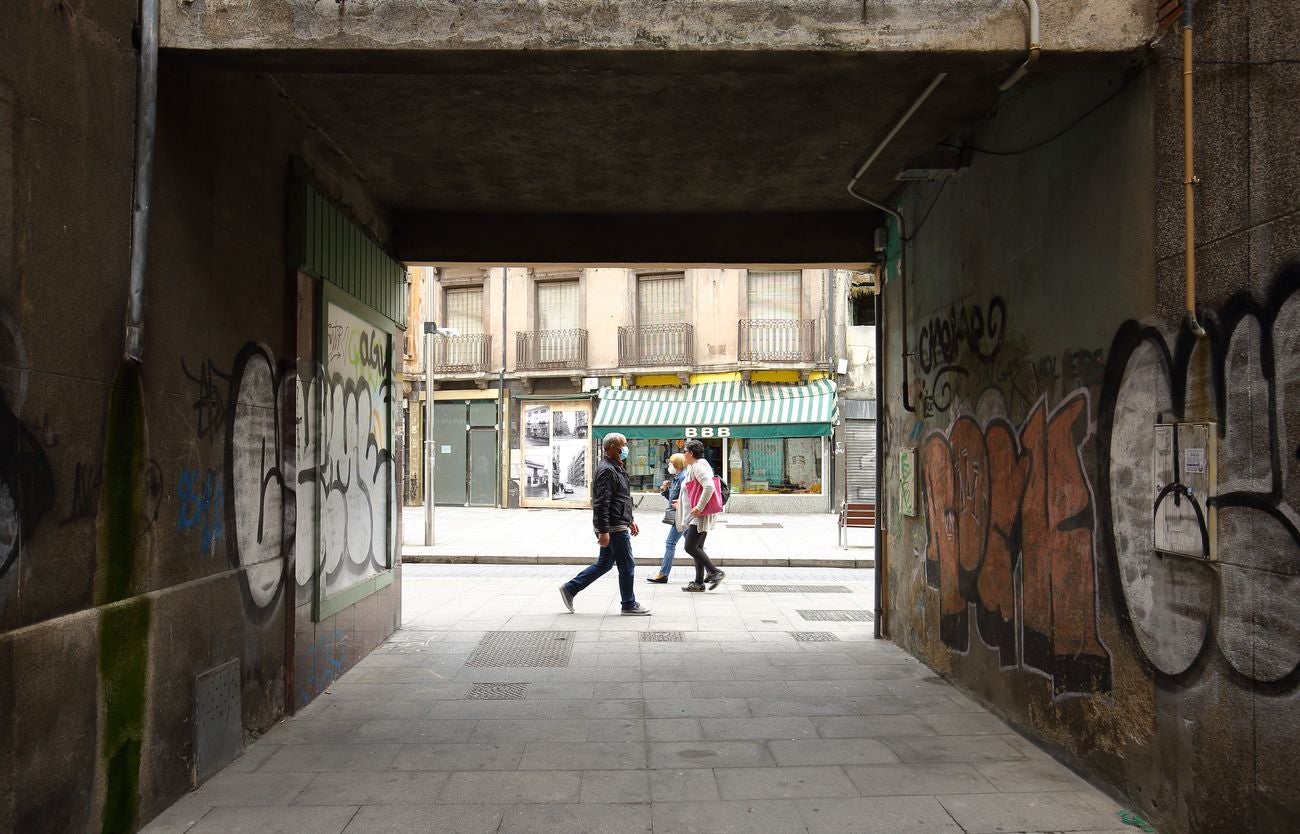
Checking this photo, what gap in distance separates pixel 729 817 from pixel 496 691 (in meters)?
Result: 2.67

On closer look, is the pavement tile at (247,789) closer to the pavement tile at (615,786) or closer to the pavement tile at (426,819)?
the pavement tile at (426,819)

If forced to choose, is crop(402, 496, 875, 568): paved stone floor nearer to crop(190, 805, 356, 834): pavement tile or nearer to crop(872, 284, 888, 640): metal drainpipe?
crop(872, 284, 888, 640): metal drainpipe

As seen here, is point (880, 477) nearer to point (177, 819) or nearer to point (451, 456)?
point (177, 819)

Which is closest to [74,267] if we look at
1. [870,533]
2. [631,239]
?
[631,239]

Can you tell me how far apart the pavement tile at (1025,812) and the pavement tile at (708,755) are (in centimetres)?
104

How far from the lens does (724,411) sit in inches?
961

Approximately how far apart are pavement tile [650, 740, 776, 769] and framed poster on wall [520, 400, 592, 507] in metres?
21.0

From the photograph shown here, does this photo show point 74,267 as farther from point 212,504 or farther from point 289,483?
point 289,483

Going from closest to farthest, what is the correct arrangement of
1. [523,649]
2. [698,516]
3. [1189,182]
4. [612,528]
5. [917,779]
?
[1189,182] < [917,779] < [523,649] < [612,528] < [698,516]

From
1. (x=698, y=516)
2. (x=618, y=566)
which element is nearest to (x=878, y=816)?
(x=618, y=566)

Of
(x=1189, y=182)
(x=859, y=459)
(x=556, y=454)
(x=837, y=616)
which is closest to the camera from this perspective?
(x=1189, y=182)

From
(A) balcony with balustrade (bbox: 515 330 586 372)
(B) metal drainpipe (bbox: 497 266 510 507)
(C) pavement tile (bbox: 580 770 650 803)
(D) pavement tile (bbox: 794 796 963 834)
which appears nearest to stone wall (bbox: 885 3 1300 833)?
(D) pavement tile (bbox: 794 796 963 834)

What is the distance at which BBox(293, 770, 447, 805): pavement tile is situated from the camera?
4.43m

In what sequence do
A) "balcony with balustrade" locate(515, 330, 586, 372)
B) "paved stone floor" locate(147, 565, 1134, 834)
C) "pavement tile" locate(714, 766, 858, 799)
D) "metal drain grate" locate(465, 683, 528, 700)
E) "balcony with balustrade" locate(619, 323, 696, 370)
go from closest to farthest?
1. "paved stone floor" locate(147, 565, 1134, 834)
2. "pavement tile" locate(714, 766, 858, 799)
3. "metal drain grate" locate(465, 683, 528, 700)
4. "balcony with balustrade" locate(619, 323, 696, 370)
5. "balcony with balustrade" locate(515, 330, 586, 372)
